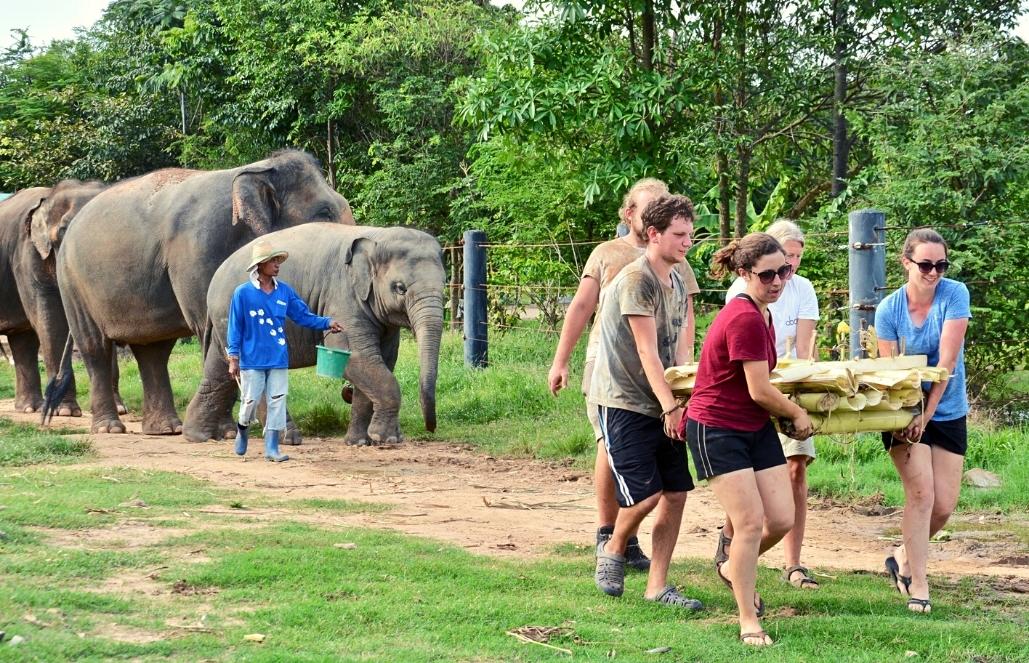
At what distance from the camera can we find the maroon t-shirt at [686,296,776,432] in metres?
5.22

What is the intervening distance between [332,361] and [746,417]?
6.20 m

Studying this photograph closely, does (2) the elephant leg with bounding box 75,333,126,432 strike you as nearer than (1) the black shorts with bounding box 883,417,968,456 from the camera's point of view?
No

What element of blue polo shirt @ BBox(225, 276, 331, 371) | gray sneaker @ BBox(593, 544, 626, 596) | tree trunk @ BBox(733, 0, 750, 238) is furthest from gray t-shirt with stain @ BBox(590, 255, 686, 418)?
tree trunk @ BBox(733, 0, 750, 238)

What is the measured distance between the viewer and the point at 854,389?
5.40m

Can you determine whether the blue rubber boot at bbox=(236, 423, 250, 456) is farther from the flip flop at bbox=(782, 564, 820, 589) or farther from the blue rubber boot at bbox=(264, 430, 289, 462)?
the flip flop at bbox=(782, 564, 820, 589)

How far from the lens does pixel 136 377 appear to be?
1808 cm

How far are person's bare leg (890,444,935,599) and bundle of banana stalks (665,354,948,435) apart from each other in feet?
1.08

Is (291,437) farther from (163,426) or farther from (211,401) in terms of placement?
(163,426)

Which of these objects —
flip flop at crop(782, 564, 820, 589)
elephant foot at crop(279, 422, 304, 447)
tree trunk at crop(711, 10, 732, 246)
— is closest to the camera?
flip flop at crop(782, 564, 820, 589)

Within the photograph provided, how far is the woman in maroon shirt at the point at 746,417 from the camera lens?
17.2 ft

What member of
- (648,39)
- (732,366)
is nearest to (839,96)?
(648,39)

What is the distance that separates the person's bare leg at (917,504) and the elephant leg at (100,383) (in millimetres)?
9346

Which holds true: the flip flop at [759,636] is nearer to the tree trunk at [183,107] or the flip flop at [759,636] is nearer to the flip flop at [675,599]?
the flip flop at [675,599]

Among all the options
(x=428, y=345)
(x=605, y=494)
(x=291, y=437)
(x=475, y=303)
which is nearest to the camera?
(x=605, y=494)
